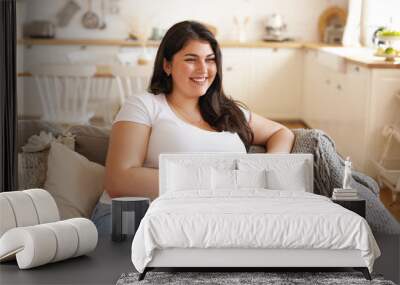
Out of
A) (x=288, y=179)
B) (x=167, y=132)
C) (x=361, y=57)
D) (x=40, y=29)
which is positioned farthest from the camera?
(x=40, y=29)

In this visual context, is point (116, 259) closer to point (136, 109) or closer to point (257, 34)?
point (136, 109)

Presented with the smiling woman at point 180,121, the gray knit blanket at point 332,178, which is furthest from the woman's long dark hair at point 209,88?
the gray knit blanket at point 332,178

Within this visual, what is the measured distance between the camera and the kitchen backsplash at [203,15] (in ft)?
28.6

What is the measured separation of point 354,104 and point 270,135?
2209mm

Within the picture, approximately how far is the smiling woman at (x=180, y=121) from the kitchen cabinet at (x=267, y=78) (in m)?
4.83

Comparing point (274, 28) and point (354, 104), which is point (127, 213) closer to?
point (354, 104)

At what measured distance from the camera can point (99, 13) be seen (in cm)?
884

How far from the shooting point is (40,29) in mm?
8750

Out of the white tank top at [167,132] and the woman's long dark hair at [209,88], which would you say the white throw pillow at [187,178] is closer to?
the white tank top at [167,132]

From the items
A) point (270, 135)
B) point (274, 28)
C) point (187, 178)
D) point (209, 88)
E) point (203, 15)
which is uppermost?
point (203, 15)

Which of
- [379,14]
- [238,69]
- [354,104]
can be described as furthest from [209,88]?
[238,69]

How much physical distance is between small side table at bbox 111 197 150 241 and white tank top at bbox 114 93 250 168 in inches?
9.4

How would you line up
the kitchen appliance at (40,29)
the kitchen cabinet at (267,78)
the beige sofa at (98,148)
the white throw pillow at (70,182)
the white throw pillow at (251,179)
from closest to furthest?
the beige sofa at (98,148) < the white throw pillow at (251,179) < the white throw pillow at (70,182) < the kitchen cabinet at (267,78) < the kitchen appliance at (40,29)

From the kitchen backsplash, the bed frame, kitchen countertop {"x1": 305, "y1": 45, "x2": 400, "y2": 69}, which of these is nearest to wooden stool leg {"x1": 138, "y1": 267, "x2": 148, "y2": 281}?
the bed frame
